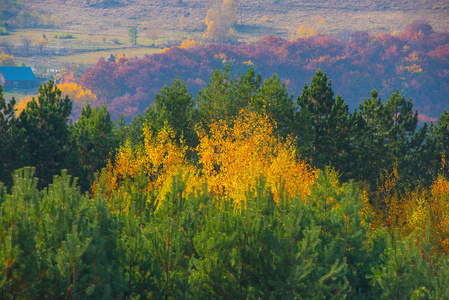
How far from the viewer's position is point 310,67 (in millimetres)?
158875

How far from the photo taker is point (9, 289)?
416 inches

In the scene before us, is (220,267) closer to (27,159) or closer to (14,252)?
(14,252)

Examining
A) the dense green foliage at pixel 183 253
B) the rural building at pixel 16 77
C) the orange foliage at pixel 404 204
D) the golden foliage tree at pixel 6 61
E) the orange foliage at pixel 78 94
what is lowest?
the orange foliage at pixel 404 204

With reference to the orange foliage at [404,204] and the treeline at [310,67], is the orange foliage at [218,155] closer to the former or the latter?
the orange foliage at [404,204]

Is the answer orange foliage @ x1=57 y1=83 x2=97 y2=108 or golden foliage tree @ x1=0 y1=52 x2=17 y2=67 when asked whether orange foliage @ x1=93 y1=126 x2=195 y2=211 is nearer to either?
orange foliage @ x1=57 y1=83 x2=97 y2=108

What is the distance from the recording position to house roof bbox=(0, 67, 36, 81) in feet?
470

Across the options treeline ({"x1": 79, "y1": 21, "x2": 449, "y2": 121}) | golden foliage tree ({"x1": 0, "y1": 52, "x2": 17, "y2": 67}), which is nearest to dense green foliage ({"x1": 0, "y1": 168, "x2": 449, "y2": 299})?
treeline ({"x1": 79, "y1": 21, "x2": 449, "y2": 121})

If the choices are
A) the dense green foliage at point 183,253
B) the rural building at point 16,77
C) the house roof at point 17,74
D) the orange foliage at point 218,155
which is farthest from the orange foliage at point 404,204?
the house roof at point 17,74

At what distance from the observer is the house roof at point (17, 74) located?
5635 inches

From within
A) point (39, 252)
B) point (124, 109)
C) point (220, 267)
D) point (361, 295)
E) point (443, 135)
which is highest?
point (124, 109)

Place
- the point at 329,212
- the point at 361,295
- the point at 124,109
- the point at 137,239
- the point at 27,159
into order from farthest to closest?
the point at 124,109 → the point at 27,159 → the point at 329,212 → the point at 361,295 → the point at 137,239

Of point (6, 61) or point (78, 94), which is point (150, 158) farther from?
point (6, 61)

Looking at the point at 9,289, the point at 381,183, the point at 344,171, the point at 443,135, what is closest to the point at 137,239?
the point at 9,289

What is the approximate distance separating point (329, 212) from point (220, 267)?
497 cm
